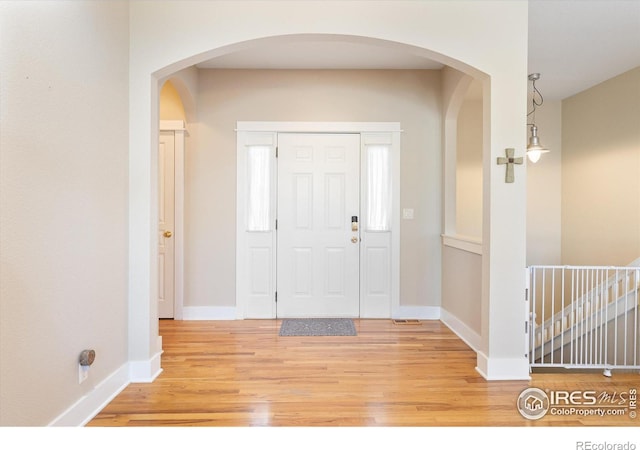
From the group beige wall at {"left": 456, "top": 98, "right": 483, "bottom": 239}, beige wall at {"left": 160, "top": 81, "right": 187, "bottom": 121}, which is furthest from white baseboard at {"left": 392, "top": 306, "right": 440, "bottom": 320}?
beige wall at {"left": 160, "top": 81, "right": 187, "bottom": 121}

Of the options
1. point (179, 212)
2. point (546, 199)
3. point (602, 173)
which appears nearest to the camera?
point (179, 212)

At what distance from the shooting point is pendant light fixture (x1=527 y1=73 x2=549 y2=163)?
4059 mm

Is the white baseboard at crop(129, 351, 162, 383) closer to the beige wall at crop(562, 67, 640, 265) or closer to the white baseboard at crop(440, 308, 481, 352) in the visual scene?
the white baseboard at crop(440, 308, 481, 352)

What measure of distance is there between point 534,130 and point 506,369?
2711 millimetres

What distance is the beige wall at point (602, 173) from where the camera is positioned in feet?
13.3

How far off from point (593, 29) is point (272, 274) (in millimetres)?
3730

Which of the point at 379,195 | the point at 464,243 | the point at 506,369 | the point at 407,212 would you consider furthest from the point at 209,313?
the point at 506,369

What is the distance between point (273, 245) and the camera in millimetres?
4234

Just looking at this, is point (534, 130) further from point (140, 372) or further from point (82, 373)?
point (82, 373)

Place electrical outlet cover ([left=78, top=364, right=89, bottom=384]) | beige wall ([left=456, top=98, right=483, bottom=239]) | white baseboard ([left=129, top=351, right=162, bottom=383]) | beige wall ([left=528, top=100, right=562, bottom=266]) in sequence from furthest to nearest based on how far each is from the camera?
1. beige wall ([left=528, top=100, right=562, bottom=266])
2. beige wall ([left=456, top=98, right=483, bottom=239])
3. white baseboard ([left=129, top=351, right=162, bottom=383])
4. electrical outlet cover ([left=78, top=364, right=89, bottom=384])

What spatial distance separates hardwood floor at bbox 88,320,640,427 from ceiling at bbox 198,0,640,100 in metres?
Answer: 2.41

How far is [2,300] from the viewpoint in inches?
60.1
